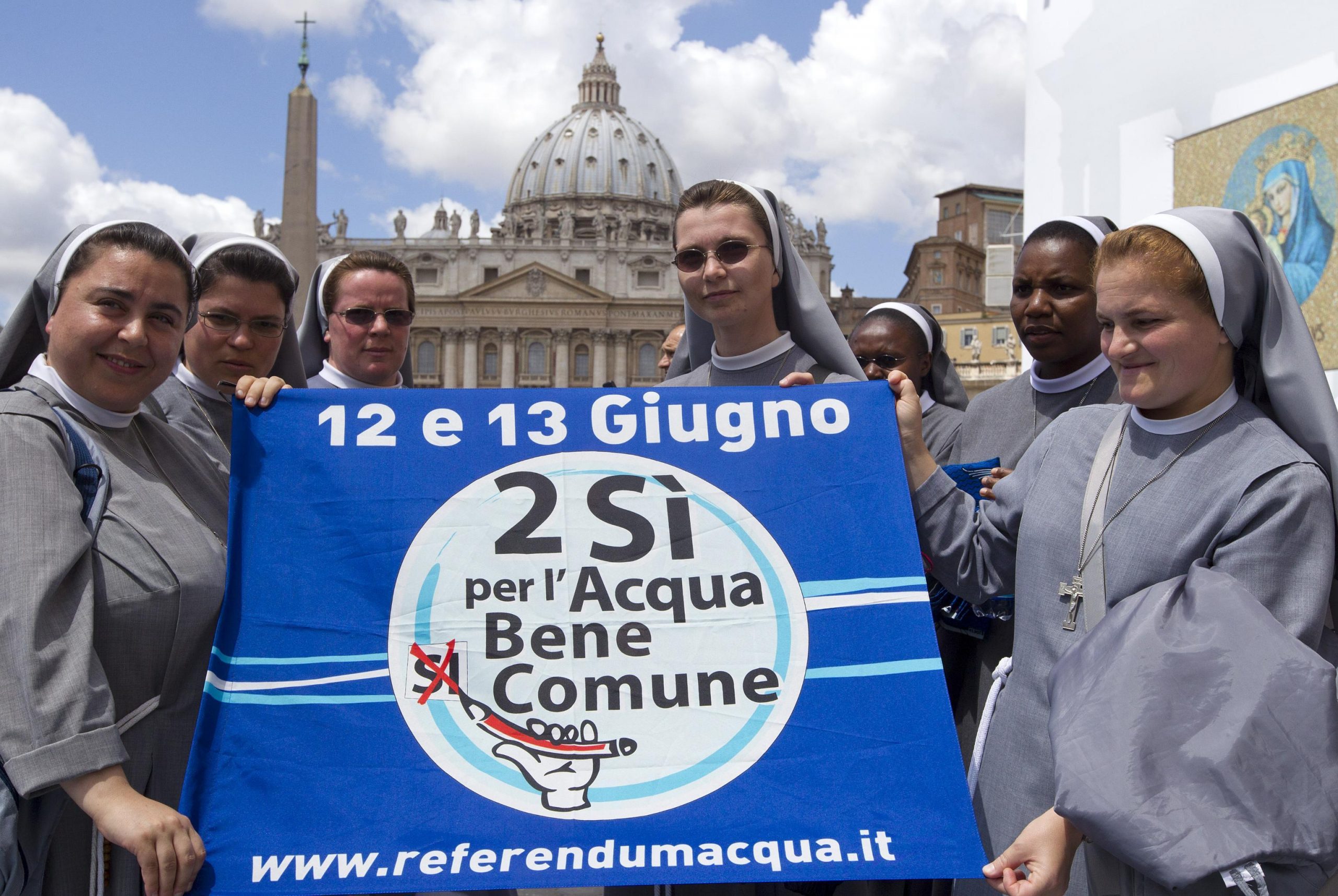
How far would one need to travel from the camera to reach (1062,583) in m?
1.61

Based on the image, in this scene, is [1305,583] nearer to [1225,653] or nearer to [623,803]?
[1225,653]

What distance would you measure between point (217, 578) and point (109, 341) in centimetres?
40

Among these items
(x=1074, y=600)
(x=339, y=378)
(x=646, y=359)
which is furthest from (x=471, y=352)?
(x=1074, y=600)

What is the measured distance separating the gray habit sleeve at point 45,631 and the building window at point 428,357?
49.5 metres

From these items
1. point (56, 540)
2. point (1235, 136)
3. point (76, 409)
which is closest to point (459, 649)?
point (56, 540)

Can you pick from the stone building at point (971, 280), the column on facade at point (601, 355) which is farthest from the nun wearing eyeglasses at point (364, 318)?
the column on facade at point (601, 355)

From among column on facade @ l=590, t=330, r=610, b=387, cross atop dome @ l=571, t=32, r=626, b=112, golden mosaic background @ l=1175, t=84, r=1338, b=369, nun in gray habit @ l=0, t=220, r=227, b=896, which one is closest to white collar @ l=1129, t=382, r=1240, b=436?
nun in gray habit @ l=0, t=220, r=227, b=896

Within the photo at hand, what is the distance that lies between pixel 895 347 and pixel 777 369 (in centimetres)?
82

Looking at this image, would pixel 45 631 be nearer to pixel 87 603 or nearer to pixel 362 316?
pixel 87 603

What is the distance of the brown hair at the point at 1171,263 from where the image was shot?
152 cm

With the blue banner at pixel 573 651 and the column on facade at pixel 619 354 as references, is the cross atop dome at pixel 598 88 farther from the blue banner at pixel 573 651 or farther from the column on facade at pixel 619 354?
the blue banner at pixel 573 651

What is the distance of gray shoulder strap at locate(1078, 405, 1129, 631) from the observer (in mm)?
1555

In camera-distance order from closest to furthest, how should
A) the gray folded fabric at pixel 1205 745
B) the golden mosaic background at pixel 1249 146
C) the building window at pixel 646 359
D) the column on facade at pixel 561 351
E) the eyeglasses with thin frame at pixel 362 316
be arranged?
the gray folded fabric at pixel 1205 745
the eyeglasses with thin frame at pixel 362 316
the golden mosaic background at pixel 1249 146
the column on facade at pixel 561 351
the building window at pixel 646 359

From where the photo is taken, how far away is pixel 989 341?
35562 millimetres
